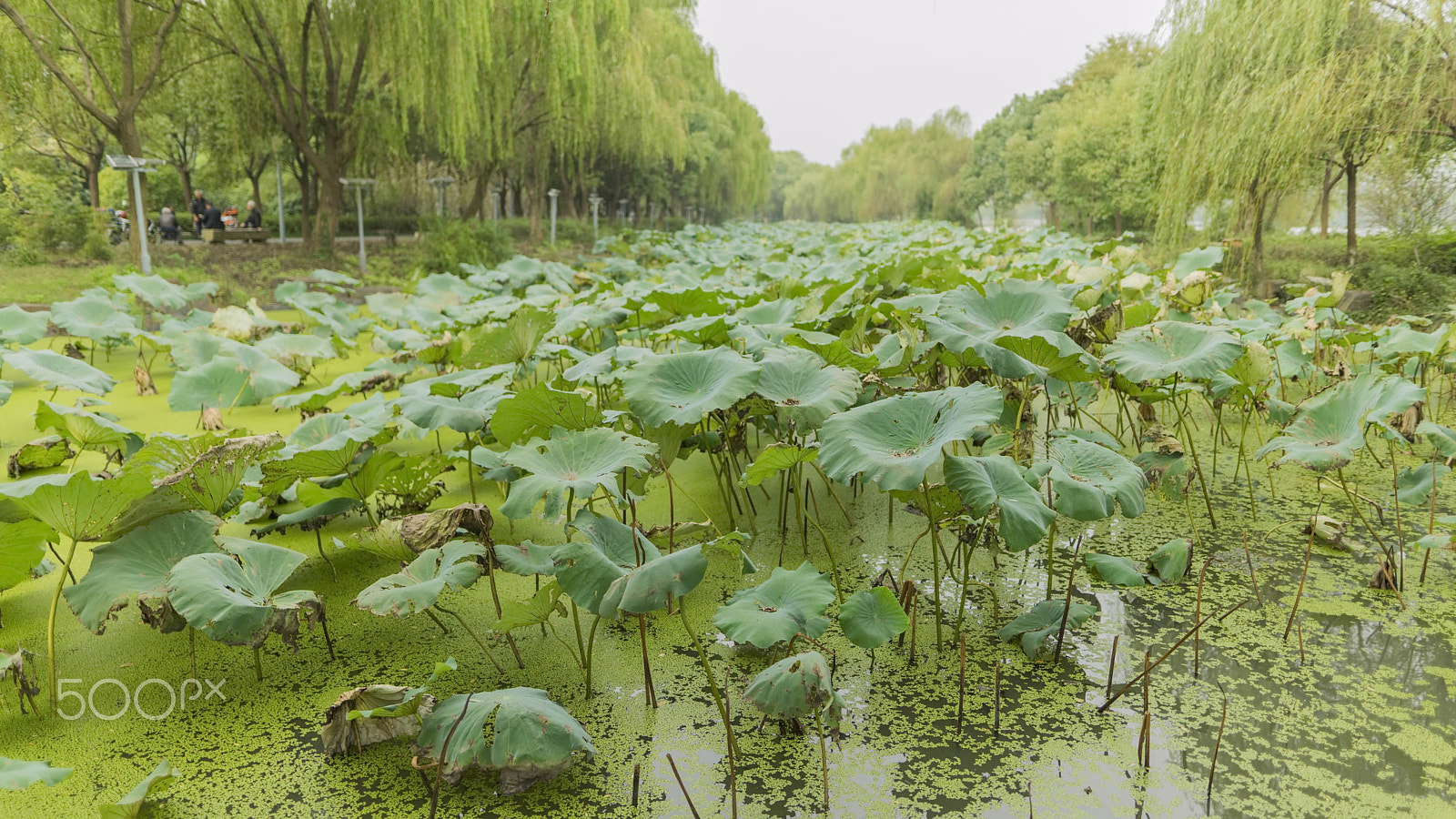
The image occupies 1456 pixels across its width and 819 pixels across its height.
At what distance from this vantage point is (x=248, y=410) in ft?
13.9

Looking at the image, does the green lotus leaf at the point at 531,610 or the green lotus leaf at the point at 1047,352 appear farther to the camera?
the green lotus leaf at the point at 1047,352

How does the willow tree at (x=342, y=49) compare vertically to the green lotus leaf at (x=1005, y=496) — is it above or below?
above

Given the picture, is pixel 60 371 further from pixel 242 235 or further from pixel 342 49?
pixel 242 235

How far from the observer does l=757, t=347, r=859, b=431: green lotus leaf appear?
196cm

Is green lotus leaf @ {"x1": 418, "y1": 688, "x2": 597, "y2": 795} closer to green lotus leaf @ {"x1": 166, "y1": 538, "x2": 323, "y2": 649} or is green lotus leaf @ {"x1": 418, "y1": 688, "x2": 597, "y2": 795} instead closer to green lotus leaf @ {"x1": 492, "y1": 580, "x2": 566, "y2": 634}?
green lotus leaf @ {"x1": 492, "y1": 580, "x2": 566, "y2": 634}

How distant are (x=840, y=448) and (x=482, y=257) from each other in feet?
29.3

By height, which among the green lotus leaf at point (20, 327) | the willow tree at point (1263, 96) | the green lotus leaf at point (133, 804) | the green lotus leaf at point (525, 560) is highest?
the willow tree at point (1263, 96)

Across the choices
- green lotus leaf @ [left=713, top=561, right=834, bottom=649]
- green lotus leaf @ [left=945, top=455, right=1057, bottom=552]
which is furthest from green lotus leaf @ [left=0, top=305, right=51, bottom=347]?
green lotus leaf @ [left=945, top=455, right=1057, bottom=552]

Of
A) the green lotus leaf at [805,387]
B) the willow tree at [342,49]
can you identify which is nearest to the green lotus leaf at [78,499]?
the green lotus leaf at [805,387]

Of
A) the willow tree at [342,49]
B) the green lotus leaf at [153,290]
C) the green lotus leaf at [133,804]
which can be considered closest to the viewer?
the green lotus leaf at [133,804]

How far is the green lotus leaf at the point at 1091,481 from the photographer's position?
1640 mm

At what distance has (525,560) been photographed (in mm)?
1643

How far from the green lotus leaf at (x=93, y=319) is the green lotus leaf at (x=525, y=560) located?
13.9 ft

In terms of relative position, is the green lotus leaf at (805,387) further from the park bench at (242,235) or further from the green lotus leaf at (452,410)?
the park bench at (242,235)
